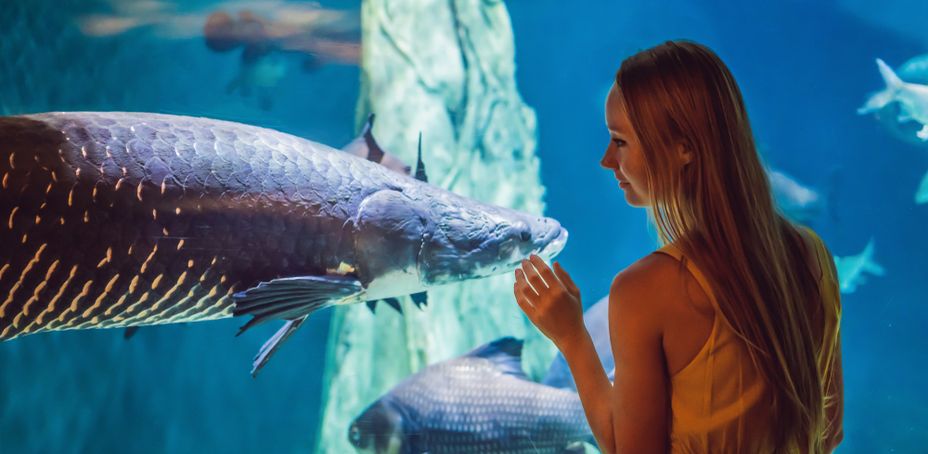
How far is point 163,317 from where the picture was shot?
6.27ft

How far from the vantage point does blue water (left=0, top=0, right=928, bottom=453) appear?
13.9ft

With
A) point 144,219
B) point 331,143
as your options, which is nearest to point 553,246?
point 144,219

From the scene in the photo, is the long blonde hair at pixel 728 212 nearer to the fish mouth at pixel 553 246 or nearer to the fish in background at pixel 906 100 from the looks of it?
the fish mouth at pixel 553 246

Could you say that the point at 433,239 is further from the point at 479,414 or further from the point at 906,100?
the point at 906,100

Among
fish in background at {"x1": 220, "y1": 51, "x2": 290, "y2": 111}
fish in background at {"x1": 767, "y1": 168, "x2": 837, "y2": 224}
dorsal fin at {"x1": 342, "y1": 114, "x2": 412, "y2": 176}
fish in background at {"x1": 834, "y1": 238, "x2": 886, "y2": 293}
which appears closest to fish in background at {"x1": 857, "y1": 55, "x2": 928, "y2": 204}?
fish in background at {"x1": 767, "y1": 168, "x2": 837, "y2": 224}

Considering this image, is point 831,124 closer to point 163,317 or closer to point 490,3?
point 490,3

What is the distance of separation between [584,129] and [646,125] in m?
11.8

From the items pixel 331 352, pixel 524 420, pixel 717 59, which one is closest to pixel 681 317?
pixel 717 59

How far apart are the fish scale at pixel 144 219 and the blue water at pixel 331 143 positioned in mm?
2410

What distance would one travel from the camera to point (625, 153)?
1262 millimetres

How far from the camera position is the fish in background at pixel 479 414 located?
3439 millimetres

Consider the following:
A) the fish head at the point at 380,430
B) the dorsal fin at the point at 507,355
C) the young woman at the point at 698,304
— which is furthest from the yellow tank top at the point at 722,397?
the fish head at the point at 380,430

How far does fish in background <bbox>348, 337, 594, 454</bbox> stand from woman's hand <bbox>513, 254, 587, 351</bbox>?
2.35 meters

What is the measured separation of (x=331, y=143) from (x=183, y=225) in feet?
9.99
